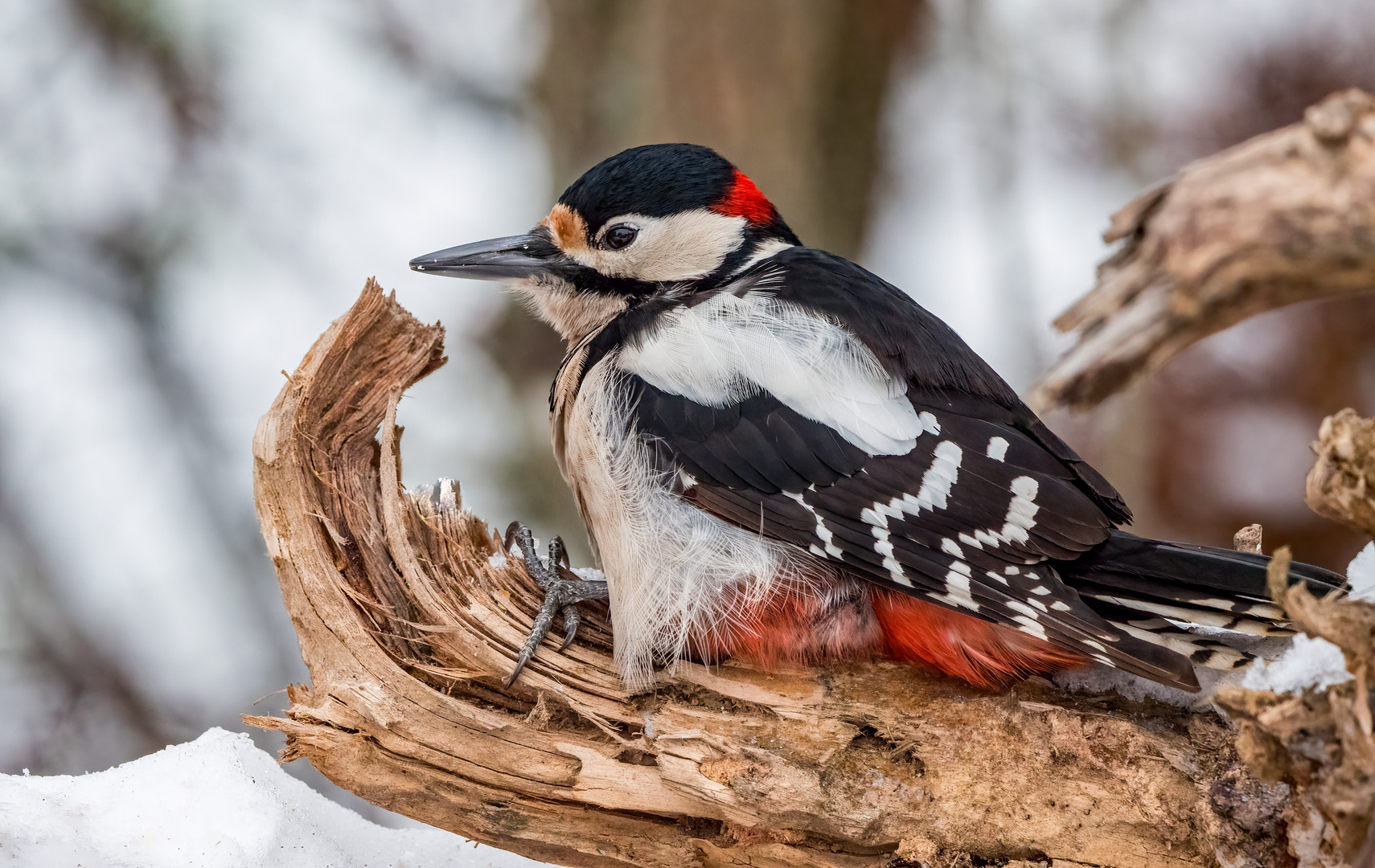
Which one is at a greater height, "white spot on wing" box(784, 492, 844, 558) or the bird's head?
the bird's head

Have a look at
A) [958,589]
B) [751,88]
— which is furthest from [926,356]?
[751,88]

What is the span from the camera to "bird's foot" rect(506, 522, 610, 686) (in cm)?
175

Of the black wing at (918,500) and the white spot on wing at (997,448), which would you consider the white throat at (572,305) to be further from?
the white spot on wing at (997,448)

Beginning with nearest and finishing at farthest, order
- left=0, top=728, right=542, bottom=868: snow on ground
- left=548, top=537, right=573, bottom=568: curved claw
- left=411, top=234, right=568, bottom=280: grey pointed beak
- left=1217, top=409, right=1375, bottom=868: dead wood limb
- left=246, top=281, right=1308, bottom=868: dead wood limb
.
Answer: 1. left=1217, top=409, right=1375, bottom=868: dead wood limb
2. left=246, top=281, right=1308, bottom=868: dead wood limb
3. left=0, top=728, right=542, bottom=868: snow on ground
4. left=548, top=537, right=573, bottom=568: curved claw
5. left=411, top=234, right=568, bottom=280: grey pointed beak

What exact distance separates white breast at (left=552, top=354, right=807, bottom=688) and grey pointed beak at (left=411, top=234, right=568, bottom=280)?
410 mm

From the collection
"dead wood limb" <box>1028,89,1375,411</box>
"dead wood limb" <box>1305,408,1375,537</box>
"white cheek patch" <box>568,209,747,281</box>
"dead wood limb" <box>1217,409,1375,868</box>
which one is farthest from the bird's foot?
"dead wood limb" <box>1305,408,1375,537</box>

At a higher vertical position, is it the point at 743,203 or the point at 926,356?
the point at 743,203

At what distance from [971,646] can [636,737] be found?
0.58 meters

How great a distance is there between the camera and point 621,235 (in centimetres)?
218

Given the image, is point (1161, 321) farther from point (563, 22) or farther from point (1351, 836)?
point (563, 22)

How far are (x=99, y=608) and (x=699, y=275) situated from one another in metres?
2.86

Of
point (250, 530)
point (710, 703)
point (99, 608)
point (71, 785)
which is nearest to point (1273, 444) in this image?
point (710, 703)

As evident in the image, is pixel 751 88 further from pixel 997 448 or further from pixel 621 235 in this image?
pixel 997 448

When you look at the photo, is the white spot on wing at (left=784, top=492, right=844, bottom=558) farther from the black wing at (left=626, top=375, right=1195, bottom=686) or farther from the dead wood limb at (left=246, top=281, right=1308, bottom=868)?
the dead wood limb at (left=246, top=281, right=1308, bottom=868)
